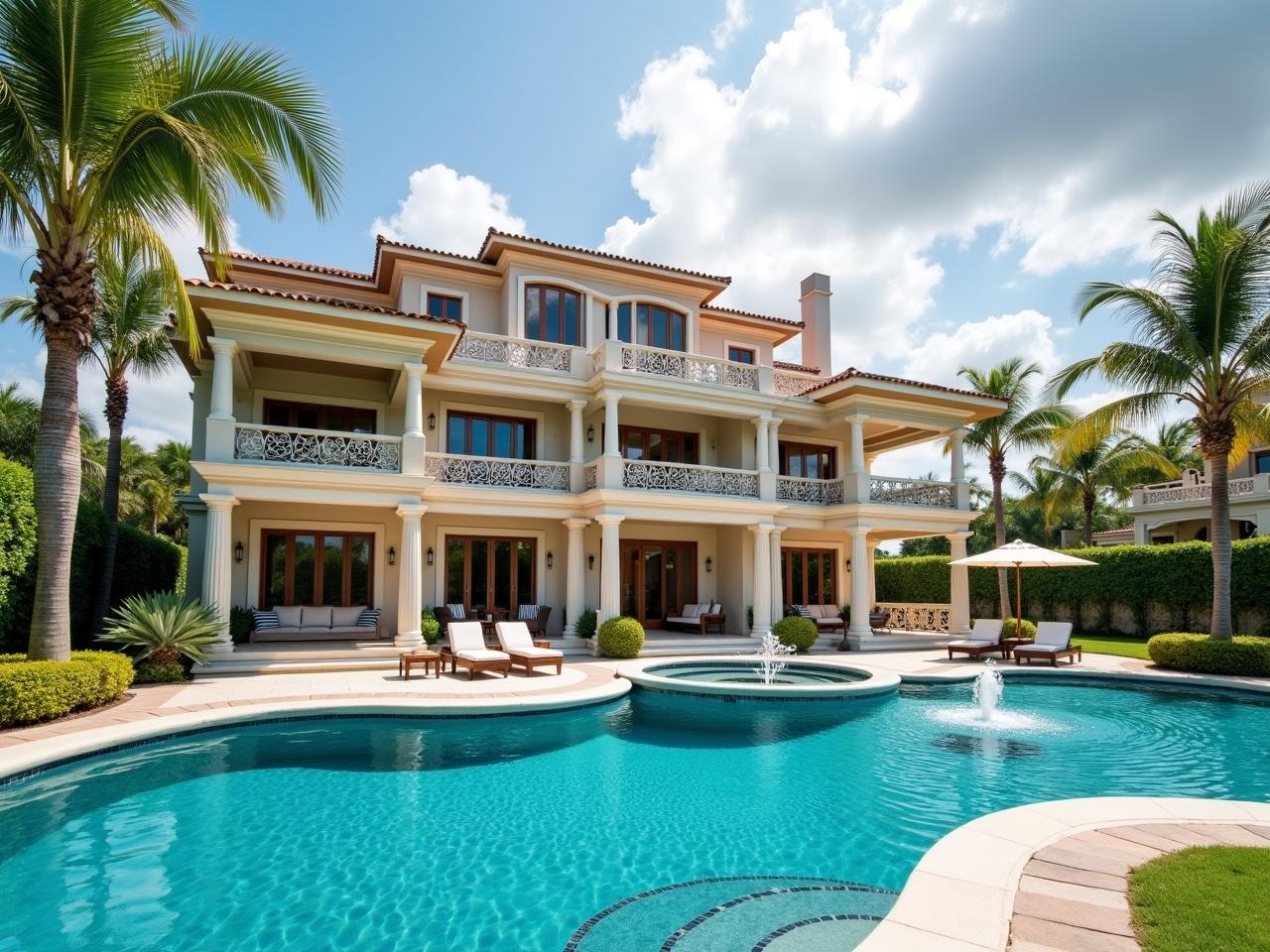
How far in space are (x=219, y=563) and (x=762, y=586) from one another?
45.0 feet

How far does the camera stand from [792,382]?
23391 mm

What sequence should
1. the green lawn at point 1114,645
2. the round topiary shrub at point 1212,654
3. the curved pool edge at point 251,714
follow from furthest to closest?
the green lawn at point 1114,645 → the round topiary shrub at point 1212,654 → the curved pool edge at point 251,714

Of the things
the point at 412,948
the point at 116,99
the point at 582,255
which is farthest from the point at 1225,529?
the point at 116,99

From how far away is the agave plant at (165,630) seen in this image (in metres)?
12.5

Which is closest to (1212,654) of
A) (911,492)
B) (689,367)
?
(911,492)

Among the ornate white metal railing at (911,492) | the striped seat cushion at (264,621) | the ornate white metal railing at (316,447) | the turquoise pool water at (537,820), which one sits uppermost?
the ornate white metal railing at (316,447)

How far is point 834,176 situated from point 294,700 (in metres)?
13.2

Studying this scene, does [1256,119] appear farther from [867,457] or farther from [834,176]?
[867,457]

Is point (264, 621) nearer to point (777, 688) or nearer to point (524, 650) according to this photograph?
point (524, 650)

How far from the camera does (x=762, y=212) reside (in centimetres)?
1427

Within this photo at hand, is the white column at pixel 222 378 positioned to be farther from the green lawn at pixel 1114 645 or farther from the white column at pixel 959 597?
the green lawn at pixel 1114 645

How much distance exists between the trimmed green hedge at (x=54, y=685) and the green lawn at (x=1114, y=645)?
21.8m

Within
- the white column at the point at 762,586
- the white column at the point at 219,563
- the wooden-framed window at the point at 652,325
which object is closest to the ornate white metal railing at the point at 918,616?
the white column at the point at 762,586

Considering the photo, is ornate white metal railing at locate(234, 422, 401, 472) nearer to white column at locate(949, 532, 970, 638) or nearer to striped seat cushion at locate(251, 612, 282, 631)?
striped seat cushion at locate(251, 612, 282, 631)
